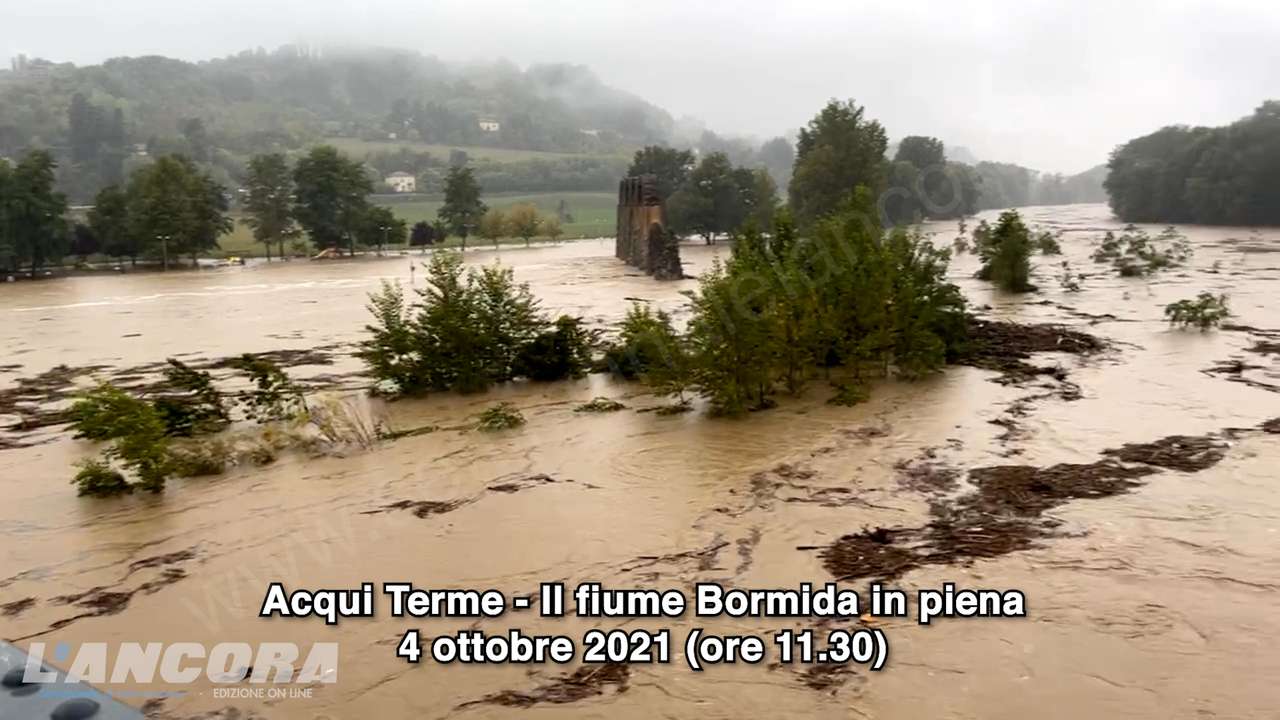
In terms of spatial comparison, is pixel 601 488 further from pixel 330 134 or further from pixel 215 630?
pixel 330 134

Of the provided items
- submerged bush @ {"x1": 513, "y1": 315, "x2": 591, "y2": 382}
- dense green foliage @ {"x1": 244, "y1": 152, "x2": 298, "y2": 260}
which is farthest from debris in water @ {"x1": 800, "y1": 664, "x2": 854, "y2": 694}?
dense green foliage @ {"x1": 244, "y1": 152, "x2": 298, "y2": 260}

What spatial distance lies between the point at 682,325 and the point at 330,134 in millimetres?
181457

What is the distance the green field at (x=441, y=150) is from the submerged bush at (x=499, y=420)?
136716 millimetres

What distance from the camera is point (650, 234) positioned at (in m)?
45.2

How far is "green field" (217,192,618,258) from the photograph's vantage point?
3489 inches

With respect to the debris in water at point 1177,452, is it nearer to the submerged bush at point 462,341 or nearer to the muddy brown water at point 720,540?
the muddy brown water at point 720,540

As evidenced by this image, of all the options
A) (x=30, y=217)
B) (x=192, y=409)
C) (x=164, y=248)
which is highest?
(x=30, y=217)

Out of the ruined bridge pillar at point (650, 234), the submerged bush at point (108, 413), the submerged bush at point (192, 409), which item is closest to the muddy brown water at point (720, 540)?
the submerged bush at point (108, 413)

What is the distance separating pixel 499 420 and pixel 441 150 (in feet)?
536

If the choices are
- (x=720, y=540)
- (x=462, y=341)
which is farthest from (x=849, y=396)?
(x=462, y=341)

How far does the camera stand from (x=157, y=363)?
20.7m

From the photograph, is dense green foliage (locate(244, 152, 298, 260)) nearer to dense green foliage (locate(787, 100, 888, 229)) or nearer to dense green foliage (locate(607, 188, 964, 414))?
dense green foliage (locate(787, 100, 888, 229))

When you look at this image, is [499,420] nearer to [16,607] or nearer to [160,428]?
[160,428]

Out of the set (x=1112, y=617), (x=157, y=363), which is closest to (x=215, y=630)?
(x=1112, y=617)
